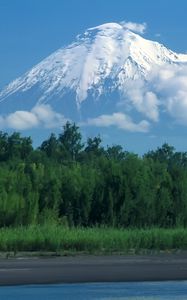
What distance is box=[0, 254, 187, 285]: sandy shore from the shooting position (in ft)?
70.7

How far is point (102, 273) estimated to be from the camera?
22750mm

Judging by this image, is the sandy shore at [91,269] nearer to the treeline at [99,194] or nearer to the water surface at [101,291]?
the water surface at [101,291]

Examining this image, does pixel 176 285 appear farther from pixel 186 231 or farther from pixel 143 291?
pixel 186 231

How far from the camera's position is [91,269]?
2358 centimetres

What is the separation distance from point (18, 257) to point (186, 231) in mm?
8052

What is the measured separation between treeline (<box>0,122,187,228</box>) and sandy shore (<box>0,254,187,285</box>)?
31.8 feet

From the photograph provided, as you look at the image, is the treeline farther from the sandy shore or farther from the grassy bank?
the sandy shore

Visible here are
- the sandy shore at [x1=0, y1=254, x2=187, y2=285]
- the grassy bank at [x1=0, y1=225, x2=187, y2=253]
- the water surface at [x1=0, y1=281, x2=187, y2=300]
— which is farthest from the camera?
the grassy bank at [x1=0, y1=225, x2=187, y2=253]

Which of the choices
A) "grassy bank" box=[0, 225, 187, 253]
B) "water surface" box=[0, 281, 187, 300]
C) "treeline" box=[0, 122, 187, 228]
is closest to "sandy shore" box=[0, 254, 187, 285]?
"water surface" box=[0, 281, 187, 300]

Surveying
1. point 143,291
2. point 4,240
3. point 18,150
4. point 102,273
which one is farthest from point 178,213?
point 18,150

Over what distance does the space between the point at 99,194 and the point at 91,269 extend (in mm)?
16162

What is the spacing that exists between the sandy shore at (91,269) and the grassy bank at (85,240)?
5.86 ft

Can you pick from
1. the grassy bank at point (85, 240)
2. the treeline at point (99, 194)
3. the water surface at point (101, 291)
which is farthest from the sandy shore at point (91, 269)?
the treeline at point (99, 194)

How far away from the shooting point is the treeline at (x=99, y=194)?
121 ft
